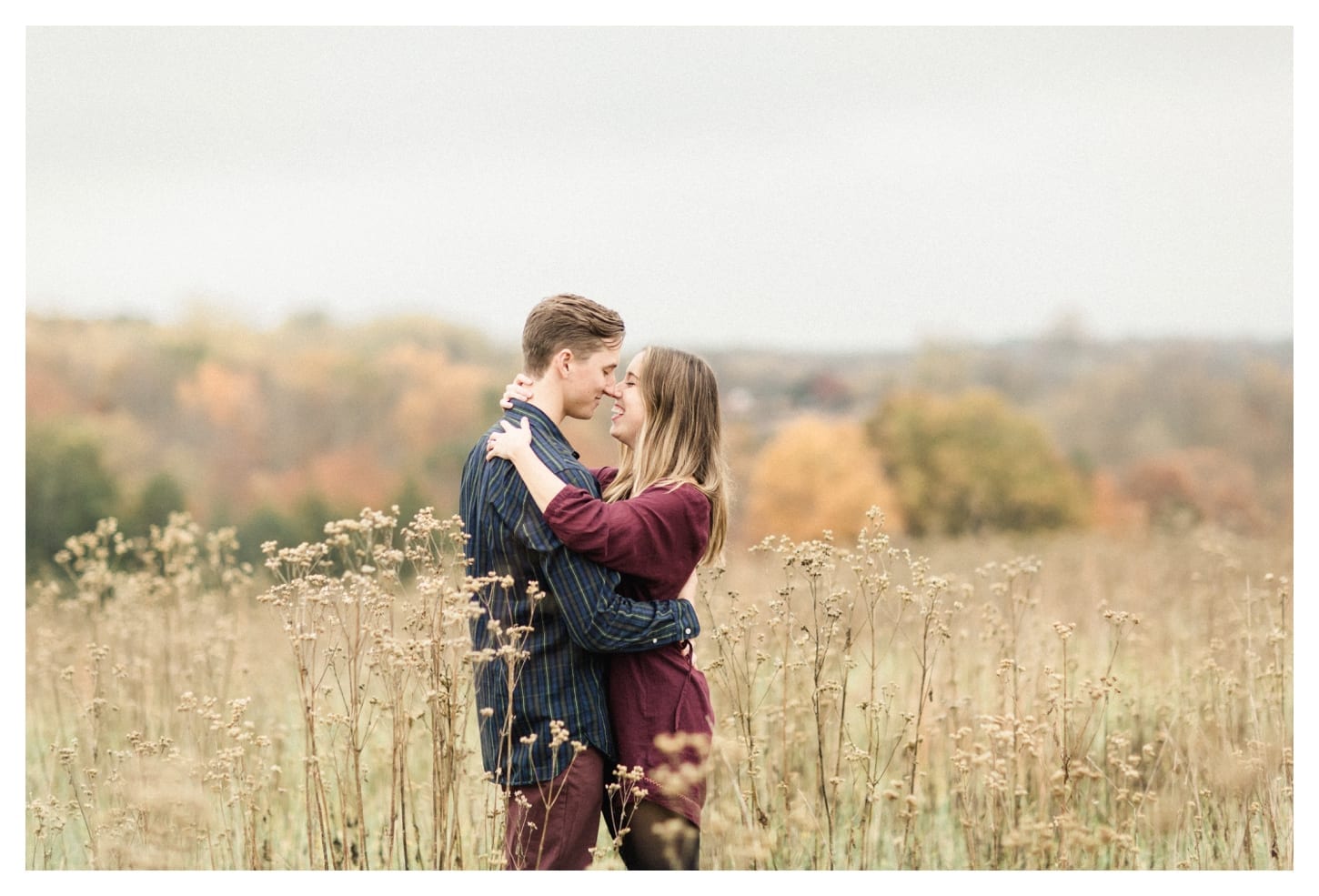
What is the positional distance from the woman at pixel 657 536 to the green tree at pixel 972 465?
51.6 ft

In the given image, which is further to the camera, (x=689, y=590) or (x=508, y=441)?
(x=689, y=590)

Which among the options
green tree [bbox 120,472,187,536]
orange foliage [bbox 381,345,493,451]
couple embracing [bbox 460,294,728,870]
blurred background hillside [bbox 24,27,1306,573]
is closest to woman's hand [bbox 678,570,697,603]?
couple embracing [bbox 460,294,728,870]

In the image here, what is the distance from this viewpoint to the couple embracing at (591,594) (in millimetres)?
2799

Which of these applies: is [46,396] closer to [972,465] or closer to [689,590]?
[689,590]

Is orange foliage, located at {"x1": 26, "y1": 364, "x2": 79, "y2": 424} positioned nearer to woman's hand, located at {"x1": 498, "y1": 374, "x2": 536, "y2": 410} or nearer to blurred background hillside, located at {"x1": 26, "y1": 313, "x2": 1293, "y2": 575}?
blurred background hillside, located at {"x1": 26, "y1": 313, "x2": 1293, "y2": 575}

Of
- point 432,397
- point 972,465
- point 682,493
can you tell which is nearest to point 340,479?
point 432,397

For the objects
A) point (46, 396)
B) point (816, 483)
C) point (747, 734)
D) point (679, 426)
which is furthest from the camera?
point (816, 483)

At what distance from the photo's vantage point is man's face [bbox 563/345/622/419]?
3061 millimetres

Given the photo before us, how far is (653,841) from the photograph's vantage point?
9.70 feet

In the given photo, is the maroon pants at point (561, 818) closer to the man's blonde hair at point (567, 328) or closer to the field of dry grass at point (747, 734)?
the field of dry grass at point (747, 734)

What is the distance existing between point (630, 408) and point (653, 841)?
1.19 m

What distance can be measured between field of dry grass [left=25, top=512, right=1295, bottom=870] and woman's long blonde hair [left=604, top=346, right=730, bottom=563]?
0.35 m

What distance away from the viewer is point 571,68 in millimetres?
7906

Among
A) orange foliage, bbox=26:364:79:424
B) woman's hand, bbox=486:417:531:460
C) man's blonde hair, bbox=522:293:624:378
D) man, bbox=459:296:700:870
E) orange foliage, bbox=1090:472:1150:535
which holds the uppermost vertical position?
orange foliage, bbox=26:364:79:424
